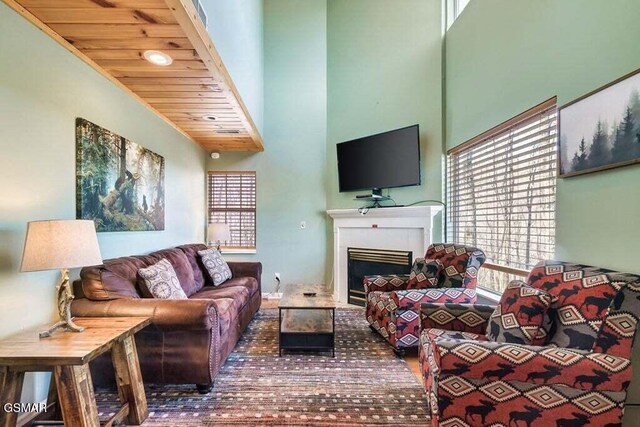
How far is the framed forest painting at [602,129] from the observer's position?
1.63 metres

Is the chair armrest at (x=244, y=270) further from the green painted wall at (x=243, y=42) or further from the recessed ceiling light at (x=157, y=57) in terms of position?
the recessed ceiling light at (x=157, y=57)

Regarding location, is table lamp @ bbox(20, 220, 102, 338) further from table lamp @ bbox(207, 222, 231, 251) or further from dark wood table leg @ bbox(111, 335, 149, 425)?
table lamp @ bbox(207, 222, 231, 251)

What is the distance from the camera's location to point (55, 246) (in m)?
1.53

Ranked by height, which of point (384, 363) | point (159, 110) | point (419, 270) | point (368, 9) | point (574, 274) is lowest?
point (384, 363)

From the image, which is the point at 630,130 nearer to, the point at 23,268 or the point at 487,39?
the point at 487,39

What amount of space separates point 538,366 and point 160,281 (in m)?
2.42

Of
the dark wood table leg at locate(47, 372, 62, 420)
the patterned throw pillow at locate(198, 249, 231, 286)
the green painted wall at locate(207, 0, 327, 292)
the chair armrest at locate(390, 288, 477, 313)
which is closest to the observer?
the dark wood table leg at locate(47, 372, 62, 420)

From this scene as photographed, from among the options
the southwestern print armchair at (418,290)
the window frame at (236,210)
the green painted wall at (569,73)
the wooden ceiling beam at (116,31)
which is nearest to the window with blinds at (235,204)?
the window frame at (236,210)

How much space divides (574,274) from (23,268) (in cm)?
280

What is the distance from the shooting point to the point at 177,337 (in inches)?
82.0

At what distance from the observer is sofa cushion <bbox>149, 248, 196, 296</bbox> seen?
302 centimetres

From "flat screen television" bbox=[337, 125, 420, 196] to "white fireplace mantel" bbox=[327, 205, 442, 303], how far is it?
343 mm

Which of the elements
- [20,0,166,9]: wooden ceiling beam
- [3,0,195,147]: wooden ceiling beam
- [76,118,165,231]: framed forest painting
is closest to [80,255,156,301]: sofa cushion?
[76,118,165,231]: framed forest painting

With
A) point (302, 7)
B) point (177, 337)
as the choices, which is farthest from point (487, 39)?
point (177, 337)
